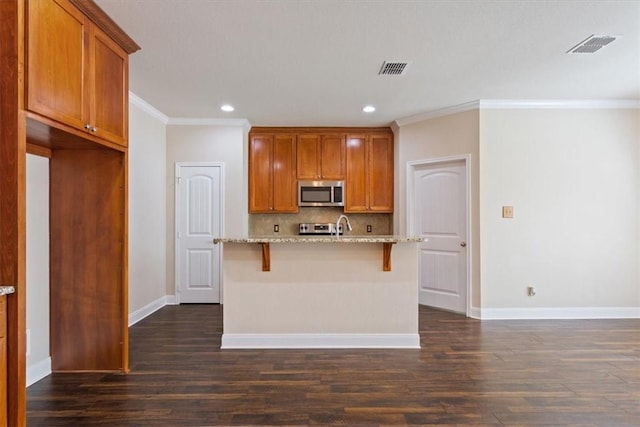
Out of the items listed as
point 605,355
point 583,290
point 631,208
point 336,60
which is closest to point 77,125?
point 336,60

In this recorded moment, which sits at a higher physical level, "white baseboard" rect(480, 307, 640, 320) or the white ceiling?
the white ceiling

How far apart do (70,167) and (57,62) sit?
3.19ft

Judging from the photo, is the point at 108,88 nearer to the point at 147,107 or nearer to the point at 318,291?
the point at 147,107

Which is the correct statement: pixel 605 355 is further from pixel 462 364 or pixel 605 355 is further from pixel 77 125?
pixel 77 125

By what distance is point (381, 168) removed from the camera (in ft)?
17.7

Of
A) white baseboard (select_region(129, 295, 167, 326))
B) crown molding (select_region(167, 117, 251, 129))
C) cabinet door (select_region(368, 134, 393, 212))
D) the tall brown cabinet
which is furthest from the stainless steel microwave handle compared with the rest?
cabinet door (select_region(368, 134, 393, 212))

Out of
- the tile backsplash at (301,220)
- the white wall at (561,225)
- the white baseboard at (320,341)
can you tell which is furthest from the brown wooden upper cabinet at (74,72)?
the white wall at (561,225)

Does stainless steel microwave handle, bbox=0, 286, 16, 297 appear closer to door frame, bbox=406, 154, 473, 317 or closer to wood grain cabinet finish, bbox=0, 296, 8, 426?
wood grain cabinet finish, bbox=0, 296, 8, 426

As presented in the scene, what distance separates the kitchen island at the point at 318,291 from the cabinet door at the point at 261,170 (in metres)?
2.14

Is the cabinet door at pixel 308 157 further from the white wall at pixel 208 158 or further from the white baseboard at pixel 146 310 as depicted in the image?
the white baseboard at pixel 146 310

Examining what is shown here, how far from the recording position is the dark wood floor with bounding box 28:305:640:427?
84.0 inches

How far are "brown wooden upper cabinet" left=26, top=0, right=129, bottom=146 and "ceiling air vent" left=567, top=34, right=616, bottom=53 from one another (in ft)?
11.6

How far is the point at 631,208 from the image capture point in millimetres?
4207

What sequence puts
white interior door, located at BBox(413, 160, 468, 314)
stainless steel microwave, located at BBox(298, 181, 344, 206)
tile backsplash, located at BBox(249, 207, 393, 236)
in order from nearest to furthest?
1. white interior door, located at BBox(413, 160, 468, 314)
2. stainless steel microwave, located at BBox(298, 181, 344, 206)
3. tile backsplash, located at BBox(249, 207, 393, 236)
